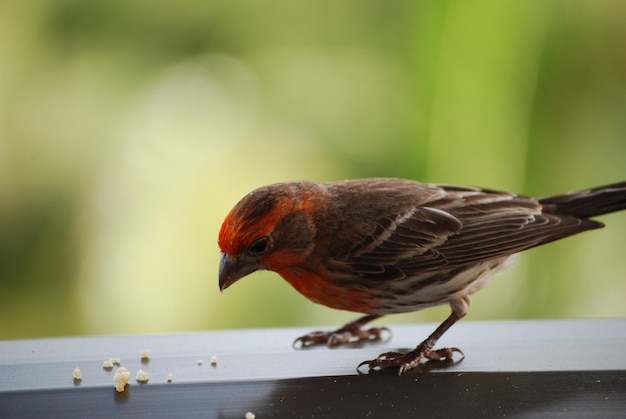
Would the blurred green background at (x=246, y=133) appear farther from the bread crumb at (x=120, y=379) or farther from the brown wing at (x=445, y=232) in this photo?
the bread crumb at (x=120, y=379)

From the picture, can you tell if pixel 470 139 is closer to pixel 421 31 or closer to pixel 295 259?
pixel 421 31

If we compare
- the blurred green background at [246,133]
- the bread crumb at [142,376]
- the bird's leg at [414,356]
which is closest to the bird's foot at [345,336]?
the bird's leg at [414,356]

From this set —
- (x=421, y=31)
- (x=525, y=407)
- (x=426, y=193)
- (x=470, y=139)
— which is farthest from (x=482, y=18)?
(x=525, y=407)

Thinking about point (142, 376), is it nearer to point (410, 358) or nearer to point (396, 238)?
point (410, 358)

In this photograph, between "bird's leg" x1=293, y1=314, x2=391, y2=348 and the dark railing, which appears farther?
"bird's leg" x1=293, y1=314, x2=391, y2=348

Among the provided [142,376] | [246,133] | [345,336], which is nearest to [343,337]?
[345,336]

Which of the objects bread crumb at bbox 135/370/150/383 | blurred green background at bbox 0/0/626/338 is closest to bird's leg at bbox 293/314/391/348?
bread crumb at bbox 135/370/150/383

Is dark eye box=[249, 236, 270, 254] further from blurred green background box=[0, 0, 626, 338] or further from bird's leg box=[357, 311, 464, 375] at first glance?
blurred green background box=[0, 0, 626, 338]
